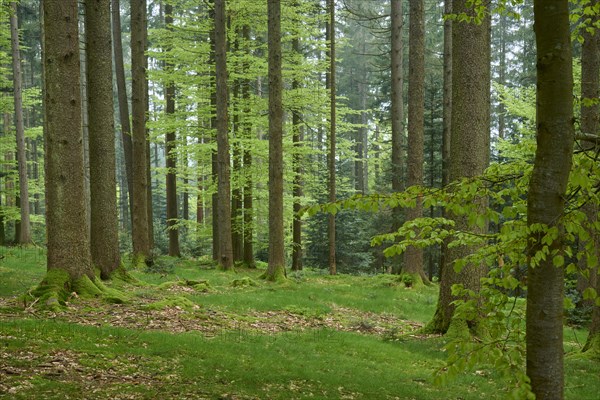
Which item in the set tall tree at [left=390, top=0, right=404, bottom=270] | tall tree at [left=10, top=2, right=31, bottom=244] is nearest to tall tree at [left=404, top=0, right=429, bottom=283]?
tall tree at [left=390, top=0, right=404, bottom=270]

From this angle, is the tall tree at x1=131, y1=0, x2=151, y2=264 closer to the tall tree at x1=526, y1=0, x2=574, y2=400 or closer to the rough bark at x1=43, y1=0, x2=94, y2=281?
the rough bark at x1=43, y1=0, x2=94, y2=281

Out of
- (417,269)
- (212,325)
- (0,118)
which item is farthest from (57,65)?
(0,118)

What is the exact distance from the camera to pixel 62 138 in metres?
8.52

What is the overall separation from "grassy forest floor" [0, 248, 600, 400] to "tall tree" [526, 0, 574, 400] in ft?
2.20

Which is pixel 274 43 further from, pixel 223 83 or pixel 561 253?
pixel 561 253

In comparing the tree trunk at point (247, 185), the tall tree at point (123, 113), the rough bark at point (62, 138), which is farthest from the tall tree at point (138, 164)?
the rough bark at point (62, 138)

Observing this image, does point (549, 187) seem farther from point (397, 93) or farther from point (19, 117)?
point (19, 117)

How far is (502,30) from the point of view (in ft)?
144

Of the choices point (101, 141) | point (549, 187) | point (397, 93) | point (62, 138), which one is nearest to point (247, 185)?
A: point (397, 93)

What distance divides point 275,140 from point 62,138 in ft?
24.0

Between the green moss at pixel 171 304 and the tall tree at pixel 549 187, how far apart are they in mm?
7652

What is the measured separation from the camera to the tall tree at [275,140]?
14688 mm

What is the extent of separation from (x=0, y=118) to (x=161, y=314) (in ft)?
117

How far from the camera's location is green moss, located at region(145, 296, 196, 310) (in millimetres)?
9250
